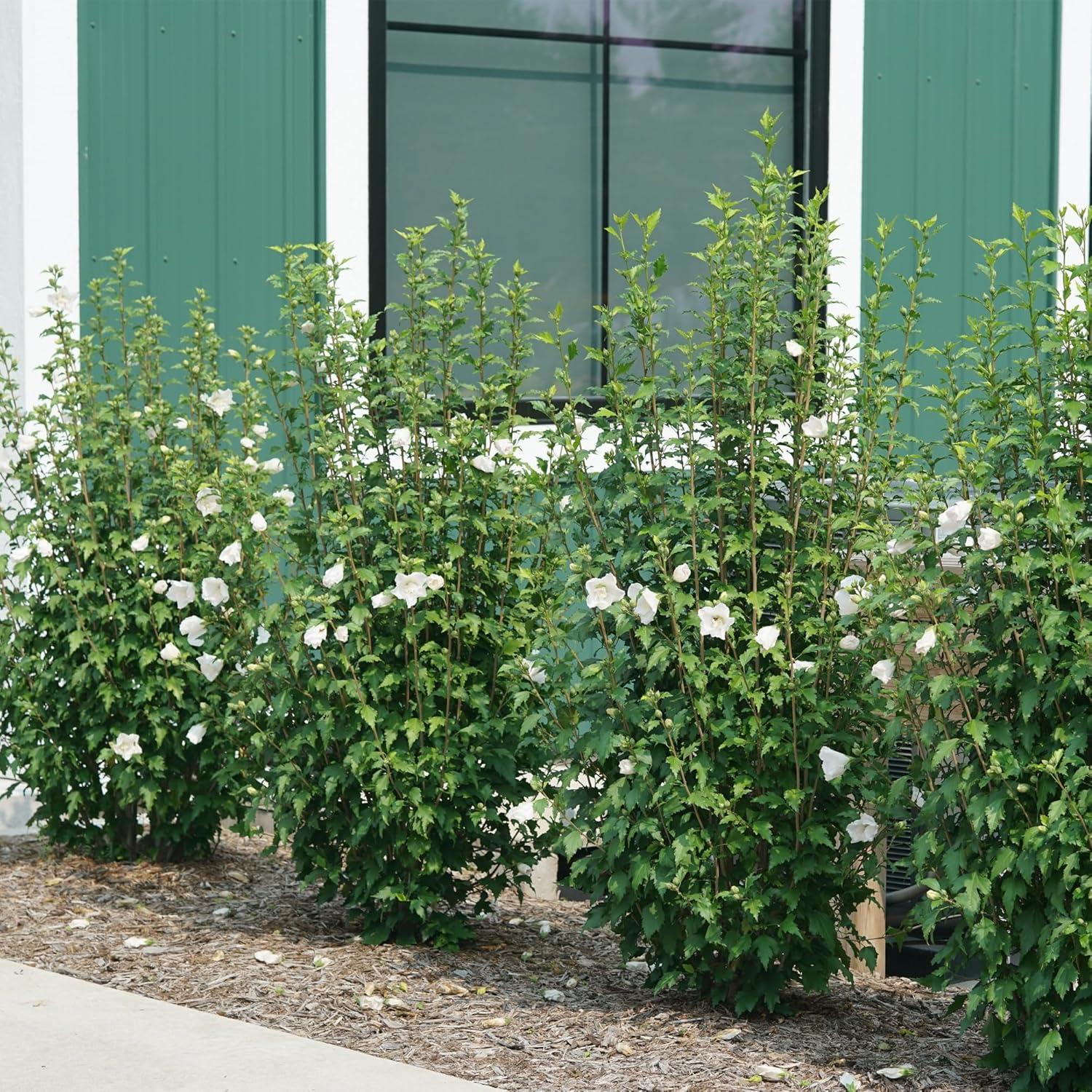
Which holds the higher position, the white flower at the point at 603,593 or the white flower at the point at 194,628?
the white flower at the point at 603,593

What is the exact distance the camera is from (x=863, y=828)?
351cm

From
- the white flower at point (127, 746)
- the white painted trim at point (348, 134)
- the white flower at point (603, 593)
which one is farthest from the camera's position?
the white painted trim at point (348, 134)

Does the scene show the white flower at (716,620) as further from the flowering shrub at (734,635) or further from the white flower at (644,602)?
the white flower at (644,602)

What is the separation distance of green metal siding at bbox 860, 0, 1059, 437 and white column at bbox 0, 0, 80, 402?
3.47 meters

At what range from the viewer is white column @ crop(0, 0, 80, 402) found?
579 cm

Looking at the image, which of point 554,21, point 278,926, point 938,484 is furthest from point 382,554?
point 554,21

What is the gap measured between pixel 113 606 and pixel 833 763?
2645 mm

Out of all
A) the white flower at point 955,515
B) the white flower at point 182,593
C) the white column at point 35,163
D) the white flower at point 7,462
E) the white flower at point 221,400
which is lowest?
the white flower at point 182,593

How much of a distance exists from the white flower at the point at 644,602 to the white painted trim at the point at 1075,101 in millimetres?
4452

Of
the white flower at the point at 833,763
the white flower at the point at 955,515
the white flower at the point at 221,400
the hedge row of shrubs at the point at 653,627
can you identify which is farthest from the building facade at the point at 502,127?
the white flower at the point at 833,763

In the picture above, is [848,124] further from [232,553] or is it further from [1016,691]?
[1016,691]

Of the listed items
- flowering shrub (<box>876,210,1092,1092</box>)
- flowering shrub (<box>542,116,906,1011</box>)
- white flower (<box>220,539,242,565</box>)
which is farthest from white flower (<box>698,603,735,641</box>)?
white flower (<box>220,539,242,565</box>)

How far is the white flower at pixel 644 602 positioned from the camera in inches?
139

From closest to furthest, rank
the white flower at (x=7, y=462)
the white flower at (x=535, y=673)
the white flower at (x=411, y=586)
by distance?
the white flower at (x=535, y=673), the white flower at (x=411, y=586), the white flower at (x=7, y=462)
